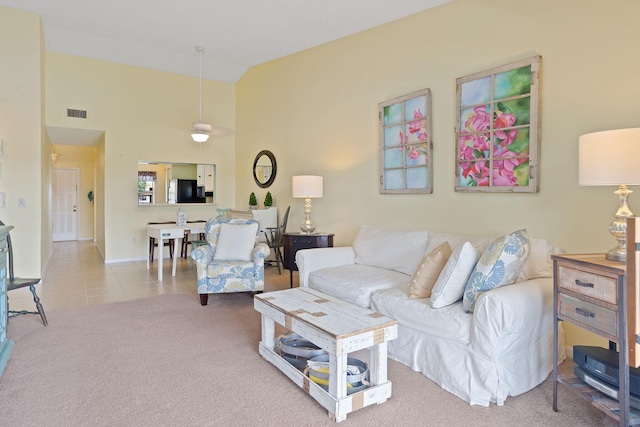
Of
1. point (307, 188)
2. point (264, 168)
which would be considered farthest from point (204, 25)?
point (307, 188)

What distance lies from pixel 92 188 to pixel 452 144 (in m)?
9.99

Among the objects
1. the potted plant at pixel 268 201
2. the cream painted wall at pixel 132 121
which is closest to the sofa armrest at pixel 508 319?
the potted plant at pixel 268 201

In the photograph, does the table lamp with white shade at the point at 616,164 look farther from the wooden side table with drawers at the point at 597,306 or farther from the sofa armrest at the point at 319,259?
the sofa armrest at the point at 319,259

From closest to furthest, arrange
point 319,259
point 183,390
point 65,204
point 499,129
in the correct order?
point 183,390 → point 499,129 → point 319,259 → point 65,204

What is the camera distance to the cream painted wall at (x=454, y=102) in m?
2.49

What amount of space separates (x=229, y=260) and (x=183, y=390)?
1.98m

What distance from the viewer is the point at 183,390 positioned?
218cm

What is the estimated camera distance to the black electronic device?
168 centimetres

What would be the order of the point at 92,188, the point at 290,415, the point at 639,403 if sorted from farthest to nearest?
the point at 92,188, the point at 290,415, the point at 639,403

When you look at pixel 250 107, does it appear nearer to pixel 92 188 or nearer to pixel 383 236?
pixel 383 236

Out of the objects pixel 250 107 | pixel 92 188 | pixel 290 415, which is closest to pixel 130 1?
pixel 250 107

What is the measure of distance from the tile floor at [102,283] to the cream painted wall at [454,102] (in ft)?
5.59

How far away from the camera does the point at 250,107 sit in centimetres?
686

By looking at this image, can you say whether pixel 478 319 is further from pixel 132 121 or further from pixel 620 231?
pixel 132 121
